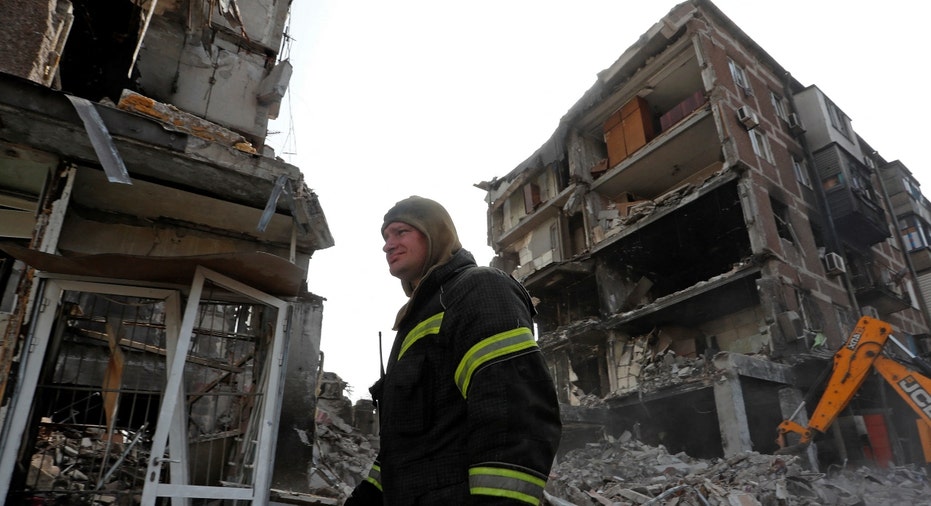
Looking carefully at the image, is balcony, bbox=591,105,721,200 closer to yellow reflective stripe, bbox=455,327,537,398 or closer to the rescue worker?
the rescue worker

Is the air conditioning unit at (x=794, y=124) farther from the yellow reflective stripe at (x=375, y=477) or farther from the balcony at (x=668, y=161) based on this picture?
the yellow reflective stripe at (x=375, y=477)

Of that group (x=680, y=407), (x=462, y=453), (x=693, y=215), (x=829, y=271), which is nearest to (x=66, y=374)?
(x=462, y=453)

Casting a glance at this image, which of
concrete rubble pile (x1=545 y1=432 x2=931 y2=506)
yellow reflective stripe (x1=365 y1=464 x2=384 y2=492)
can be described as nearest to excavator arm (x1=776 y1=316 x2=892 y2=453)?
concrete rubble pile (x1=545 y1=432 x2=931 y2=506)

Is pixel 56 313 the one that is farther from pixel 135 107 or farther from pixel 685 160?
pixel 685 160

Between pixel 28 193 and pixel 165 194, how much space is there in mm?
1283

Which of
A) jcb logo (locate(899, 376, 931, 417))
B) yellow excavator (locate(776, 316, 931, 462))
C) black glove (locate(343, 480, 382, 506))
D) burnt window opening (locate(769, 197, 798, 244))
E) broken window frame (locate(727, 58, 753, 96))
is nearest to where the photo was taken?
black glove (locate(343, 480, 382, 506))

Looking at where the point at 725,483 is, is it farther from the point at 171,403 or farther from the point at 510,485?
the point at 510,485

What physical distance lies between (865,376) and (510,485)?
1287 cm

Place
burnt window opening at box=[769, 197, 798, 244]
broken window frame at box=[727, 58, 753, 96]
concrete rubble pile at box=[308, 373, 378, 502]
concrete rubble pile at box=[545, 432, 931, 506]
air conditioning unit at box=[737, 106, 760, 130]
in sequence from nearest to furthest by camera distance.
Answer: concrete rubble pile at box=[545, 432, 931, 506]
concrete rubble pile at box=[308, 373, 378, 502]
burnt window opening at box=[769, 197, 798, 244]
air conditioning unit at box=[737, 106, 760, 130]
broken window frame at box=[727, 58, 753, 96]

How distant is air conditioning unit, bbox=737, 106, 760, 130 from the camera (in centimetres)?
1653

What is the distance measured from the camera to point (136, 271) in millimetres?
4121

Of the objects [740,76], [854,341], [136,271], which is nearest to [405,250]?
[136,271]

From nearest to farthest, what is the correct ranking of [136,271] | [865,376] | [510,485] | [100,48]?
[510,485] < [136,271] < [100,48] < [865,376]

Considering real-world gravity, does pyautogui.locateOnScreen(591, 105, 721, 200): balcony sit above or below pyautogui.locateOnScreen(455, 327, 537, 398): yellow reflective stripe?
above
